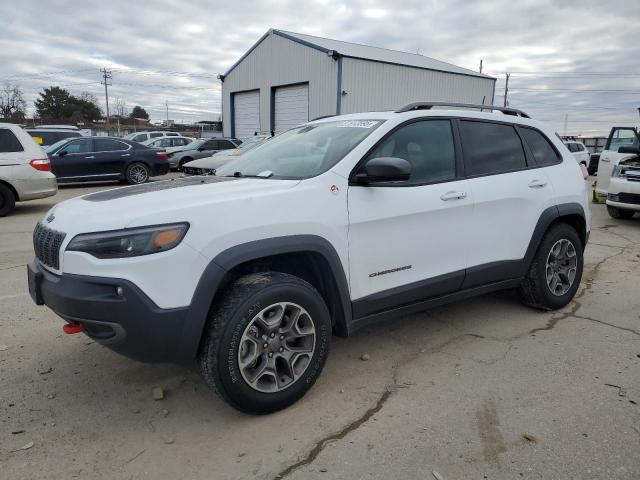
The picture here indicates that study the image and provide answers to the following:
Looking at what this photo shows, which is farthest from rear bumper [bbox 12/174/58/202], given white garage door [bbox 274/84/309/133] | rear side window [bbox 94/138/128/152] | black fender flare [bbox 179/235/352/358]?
white garage door [bbox 274/84/309/133]

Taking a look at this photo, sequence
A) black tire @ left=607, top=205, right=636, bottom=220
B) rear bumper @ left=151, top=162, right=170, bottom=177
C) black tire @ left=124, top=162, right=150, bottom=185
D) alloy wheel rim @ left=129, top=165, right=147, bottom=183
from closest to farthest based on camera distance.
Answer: black tire @ left=607, top=205, right=636, bottom=220, black tire @ left=124, top=162, right=150, bottom=185, alloy wheel rim @ left=129, top=165, right=147, bottom=183, rear bumper @ left=151, top=162, right=170, bottom=177

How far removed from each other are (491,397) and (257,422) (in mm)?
1439

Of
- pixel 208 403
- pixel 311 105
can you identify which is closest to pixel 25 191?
pixel 208 403

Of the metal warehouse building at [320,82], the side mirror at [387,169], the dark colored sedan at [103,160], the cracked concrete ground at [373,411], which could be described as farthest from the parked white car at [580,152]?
the side mirror at [387,169]

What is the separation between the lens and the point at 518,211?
4.08 meters

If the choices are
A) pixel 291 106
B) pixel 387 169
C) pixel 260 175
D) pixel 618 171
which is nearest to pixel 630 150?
pixel 618 171

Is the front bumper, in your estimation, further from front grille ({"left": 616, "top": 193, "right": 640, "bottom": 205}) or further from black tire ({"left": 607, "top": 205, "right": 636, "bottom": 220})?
black tire ({"left": 607, "top": 205, "right": 636, "bottom": 220})

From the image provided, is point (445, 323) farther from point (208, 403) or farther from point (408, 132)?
point (208, 403)

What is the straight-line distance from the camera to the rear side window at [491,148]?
3.89 meters

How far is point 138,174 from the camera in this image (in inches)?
606

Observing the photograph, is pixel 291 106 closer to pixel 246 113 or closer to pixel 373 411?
pixel 246 113

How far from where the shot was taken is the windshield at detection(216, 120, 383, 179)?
331 cm

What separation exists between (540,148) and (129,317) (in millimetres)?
3758

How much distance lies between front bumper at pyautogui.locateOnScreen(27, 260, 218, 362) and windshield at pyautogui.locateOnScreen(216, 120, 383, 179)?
1191 millimetres
